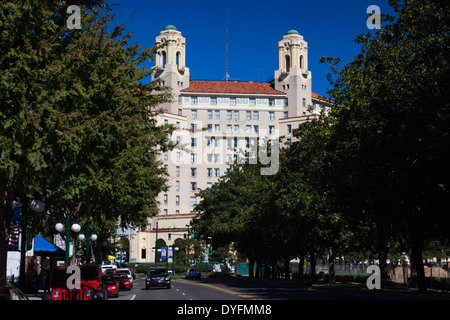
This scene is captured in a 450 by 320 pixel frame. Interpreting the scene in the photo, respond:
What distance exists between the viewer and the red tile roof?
147 meters

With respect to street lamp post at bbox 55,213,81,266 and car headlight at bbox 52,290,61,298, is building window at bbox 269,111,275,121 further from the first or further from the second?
car headlight at bbox 52,290,61,298

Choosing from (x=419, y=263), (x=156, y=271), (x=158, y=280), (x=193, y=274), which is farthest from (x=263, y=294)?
(x=193, y=274)

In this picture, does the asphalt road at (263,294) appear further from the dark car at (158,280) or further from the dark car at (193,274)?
the dark car at (193,274)

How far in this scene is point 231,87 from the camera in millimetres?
148750

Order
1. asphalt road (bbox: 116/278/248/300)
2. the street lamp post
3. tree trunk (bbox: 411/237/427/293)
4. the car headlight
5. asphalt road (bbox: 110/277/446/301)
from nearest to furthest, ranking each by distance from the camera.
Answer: the car headlight, the street lamp post, asphalt road (bbox: 110/277/446/301), asphalt road (bbox: 116/278/248/300), tree trunk (bbox: 411/237/427/293)

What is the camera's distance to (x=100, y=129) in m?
21.4

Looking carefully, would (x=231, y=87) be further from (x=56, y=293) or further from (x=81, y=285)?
(x=56, y=293)

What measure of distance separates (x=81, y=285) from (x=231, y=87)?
12747 cm

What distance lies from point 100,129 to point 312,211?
72.4 ft

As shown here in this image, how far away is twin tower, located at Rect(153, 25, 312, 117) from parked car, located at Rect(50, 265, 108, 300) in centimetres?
11968

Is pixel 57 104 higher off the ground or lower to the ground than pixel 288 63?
lower

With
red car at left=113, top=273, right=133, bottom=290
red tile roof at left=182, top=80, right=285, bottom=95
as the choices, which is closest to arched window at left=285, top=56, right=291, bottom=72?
red tile roof at left=182, top=80, right=285, bottom=95
